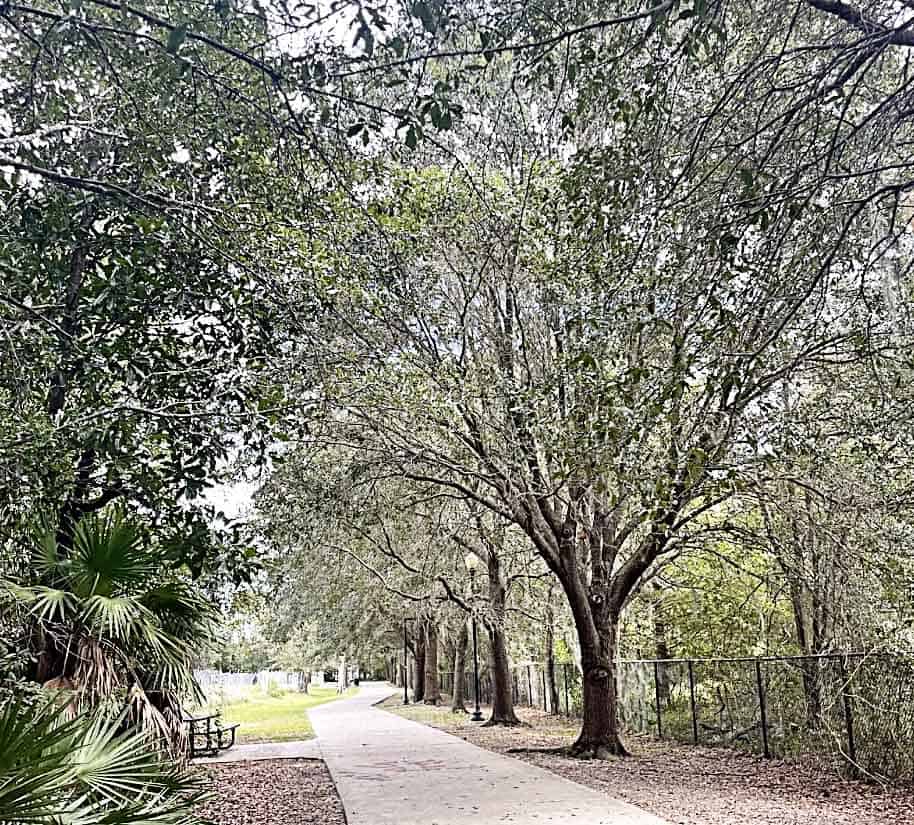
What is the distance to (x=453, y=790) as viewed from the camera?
10836 mm

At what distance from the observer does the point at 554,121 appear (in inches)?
432

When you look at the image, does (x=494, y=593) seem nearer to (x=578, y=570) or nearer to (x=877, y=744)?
(x=578, y=570)

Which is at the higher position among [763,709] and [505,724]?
[763,709]

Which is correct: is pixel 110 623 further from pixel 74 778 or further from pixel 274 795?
pixel 274 795

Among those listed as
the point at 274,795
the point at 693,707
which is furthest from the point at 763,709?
the point at 274,795

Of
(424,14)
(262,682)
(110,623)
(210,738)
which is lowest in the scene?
(262,682)

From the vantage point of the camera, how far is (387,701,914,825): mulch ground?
8.73 meters

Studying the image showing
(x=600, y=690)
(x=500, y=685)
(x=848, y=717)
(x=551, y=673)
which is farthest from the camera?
(x=551, y=673)

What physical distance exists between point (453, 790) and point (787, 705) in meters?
5.05

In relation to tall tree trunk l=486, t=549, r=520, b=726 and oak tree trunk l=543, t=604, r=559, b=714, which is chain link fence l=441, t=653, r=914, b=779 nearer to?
tall tree trunk l=486, t=549, r=520, b=726

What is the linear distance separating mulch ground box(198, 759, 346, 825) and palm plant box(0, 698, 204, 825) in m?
2.67

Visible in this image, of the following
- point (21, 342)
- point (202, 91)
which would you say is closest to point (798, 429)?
point (202, 91)

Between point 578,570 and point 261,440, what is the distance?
837 centimetres

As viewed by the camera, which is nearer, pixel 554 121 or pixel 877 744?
pixel 877 744
